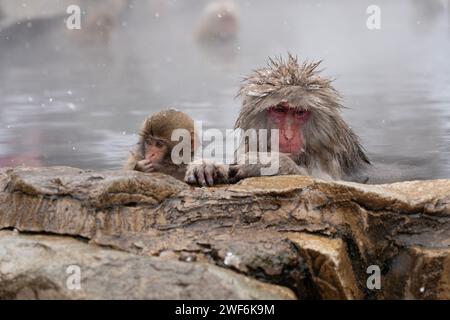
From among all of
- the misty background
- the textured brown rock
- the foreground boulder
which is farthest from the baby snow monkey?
the textured brown rock

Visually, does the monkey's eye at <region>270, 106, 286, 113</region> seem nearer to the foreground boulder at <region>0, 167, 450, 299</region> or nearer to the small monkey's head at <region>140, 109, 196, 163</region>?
the small monkey's head at <region>140, 109, 196, 163</region>

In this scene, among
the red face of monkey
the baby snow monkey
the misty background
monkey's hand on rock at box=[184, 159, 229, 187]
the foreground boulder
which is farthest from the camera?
the misty background

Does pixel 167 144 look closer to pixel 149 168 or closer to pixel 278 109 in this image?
pixel 149 168

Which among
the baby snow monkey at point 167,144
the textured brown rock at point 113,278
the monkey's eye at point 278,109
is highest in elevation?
the monkey's eye at point 278,109

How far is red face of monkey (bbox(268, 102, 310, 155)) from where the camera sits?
15.2 feet

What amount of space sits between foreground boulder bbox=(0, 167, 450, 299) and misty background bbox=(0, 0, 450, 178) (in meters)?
2.26

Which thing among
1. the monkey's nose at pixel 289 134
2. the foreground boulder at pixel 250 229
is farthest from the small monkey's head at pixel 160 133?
the foreground boulder at pixel 250 229

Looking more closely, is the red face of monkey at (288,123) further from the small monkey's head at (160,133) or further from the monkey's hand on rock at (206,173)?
the monkey's hand on rock at (206,173)

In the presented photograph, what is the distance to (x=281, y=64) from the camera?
4867mm

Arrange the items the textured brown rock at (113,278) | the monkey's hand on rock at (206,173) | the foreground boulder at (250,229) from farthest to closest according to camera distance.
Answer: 1. the monkey's hand on rock at (206,173)
2. the foreground boulder at (250,229)
3. the textured brown rock at (113,278)

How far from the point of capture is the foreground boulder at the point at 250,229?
293 cm

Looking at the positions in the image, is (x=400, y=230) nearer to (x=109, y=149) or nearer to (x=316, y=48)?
(x=109, y=149)

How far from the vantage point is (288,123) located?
15.4 ft

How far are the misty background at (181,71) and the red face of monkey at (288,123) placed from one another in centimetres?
114
